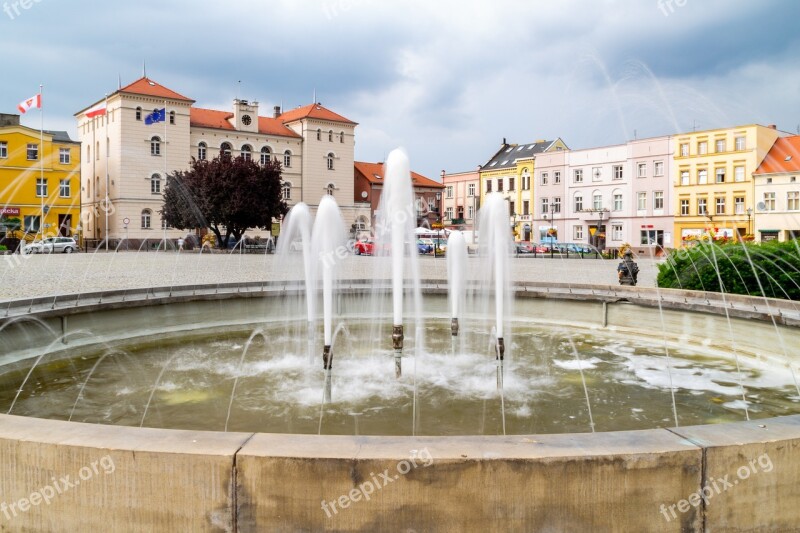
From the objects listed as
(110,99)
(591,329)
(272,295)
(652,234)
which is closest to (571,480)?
(591,329)

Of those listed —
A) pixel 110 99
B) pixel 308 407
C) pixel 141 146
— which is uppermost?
pixel 110 99

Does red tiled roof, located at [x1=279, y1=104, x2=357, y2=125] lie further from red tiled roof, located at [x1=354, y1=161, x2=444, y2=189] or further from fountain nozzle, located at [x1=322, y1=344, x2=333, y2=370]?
fountain nozzle, located at [x1=322, y1=344, x2=333, y2=370]

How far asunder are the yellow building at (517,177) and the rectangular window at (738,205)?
2276 centimetres

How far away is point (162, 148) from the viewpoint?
225ft

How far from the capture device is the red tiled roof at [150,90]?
66.0 meters

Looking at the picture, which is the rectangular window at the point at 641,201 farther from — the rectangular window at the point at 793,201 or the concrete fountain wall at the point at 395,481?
the concrete fountain wall at the point at 395,481

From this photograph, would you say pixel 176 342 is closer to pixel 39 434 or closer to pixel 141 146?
pixel 39 434

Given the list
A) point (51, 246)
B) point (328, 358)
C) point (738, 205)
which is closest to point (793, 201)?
point (738, 205)

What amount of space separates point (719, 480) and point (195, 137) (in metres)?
74.5

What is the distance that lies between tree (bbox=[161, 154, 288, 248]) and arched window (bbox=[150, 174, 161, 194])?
31.7 ft

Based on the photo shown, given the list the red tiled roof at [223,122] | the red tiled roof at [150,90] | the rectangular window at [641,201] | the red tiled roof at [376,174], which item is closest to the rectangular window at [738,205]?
the rectangular window at [641,201]

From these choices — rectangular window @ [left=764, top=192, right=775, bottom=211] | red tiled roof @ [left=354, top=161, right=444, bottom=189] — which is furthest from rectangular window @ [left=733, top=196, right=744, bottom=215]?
red tiled roof @ [left=354, top=161, right=444, bottom=189]

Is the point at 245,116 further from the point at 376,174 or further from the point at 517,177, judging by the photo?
the point at 517,177

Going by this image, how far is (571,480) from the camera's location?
2.96 m
